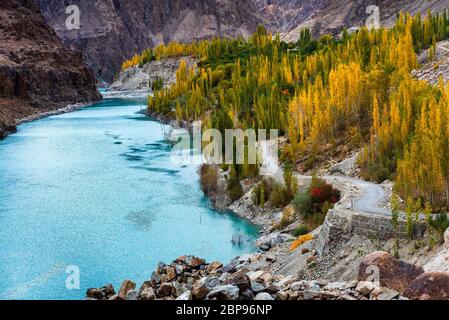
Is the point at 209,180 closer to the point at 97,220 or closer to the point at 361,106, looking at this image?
the point at 97,220

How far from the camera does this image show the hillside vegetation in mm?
26250

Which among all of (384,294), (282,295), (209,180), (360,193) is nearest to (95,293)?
(282,295)

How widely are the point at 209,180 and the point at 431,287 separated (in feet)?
96.8

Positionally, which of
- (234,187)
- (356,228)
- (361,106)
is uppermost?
(361,106)

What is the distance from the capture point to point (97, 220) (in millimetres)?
35781

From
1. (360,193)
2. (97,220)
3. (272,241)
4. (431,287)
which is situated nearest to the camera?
(431,287)

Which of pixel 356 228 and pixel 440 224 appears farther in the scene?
pixel 356 228

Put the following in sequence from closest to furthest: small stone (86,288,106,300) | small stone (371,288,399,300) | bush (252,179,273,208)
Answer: small stone (371,288,399,300)
small stone (86,288,106,300)
bush (252,179,273,208)

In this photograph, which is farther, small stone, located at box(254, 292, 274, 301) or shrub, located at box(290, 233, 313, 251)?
shrub, located at box(290, 233, 313, 251)

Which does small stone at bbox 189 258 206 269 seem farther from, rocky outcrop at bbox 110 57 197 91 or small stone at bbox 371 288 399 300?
rocky outcrop at bbox 110 57 197 91

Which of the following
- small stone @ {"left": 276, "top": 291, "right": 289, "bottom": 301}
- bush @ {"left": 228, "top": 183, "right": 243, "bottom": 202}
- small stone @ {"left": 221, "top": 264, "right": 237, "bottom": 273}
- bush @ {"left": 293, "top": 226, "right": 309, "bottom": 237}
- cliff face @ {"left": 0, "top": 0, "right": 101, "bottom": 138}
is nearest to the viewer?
small stone @ {"left": 276, "top": 291, "right": 289, "bottom": 301}

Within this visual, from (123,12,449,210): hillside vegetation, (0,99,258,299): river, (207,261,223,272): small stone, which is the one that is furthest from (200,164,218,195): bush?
(207,261,223,272): small stone

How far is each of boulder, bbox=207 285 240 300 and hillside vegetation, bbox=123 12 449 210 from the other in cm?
1184
